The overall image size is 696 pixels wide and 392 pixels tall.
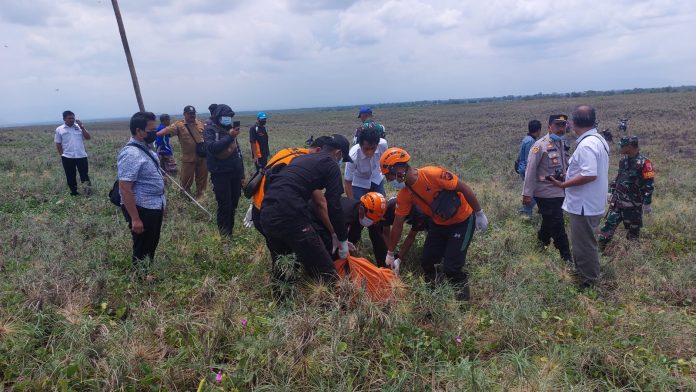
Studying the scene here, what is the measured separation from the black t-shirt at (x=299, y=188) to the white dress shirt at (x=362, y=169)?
1730mm

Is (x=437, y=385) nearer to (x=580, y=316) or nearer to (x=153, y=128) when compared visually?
(x=580, y=316)

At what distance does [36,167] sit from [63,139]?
16.5 feet

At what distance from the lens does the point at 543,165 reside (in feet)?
16.8

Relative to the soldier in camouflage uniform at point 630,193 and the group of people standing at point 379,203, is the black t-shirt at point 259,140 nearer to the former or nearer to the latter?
the group of people standing at point 379,203

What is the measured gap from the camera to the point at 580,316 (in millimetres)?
3572

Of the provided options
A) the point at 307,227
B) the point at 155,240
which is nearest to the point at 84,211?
the point at 155,240

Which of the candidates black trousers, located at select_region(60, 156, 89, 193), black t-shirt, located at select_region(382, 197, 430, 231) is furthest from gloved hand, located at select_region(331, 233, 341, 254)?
black trousers, located at select_region(60, 156, 89, 193)

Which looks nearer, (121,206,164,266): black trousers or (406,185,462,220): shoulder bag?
(406,185,462,220): shoulder bag

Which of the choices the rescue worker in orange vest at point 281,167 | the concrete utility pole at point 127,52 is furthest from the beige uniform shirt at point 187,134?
the rescue worker in orange vest at point 281,167

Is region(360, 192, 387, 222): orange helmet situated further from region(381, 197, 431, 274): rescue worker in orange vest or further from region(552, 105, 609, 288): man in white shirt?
region(552, 105, 609, 288): man in white shirt

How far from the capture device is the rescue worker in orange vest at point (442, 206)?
3850 millimetres

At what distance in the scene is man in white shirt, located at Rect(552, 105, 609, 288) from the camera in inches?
160

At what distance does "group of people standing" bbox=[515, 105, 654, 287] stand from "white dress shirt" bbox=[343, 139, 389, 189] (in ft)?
5.74

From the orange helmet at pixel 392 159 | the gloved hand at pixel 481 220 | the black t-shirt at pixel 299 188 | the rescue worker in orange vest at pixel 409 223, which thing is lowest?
the rescue worker in orange vest at pixel 409 223
